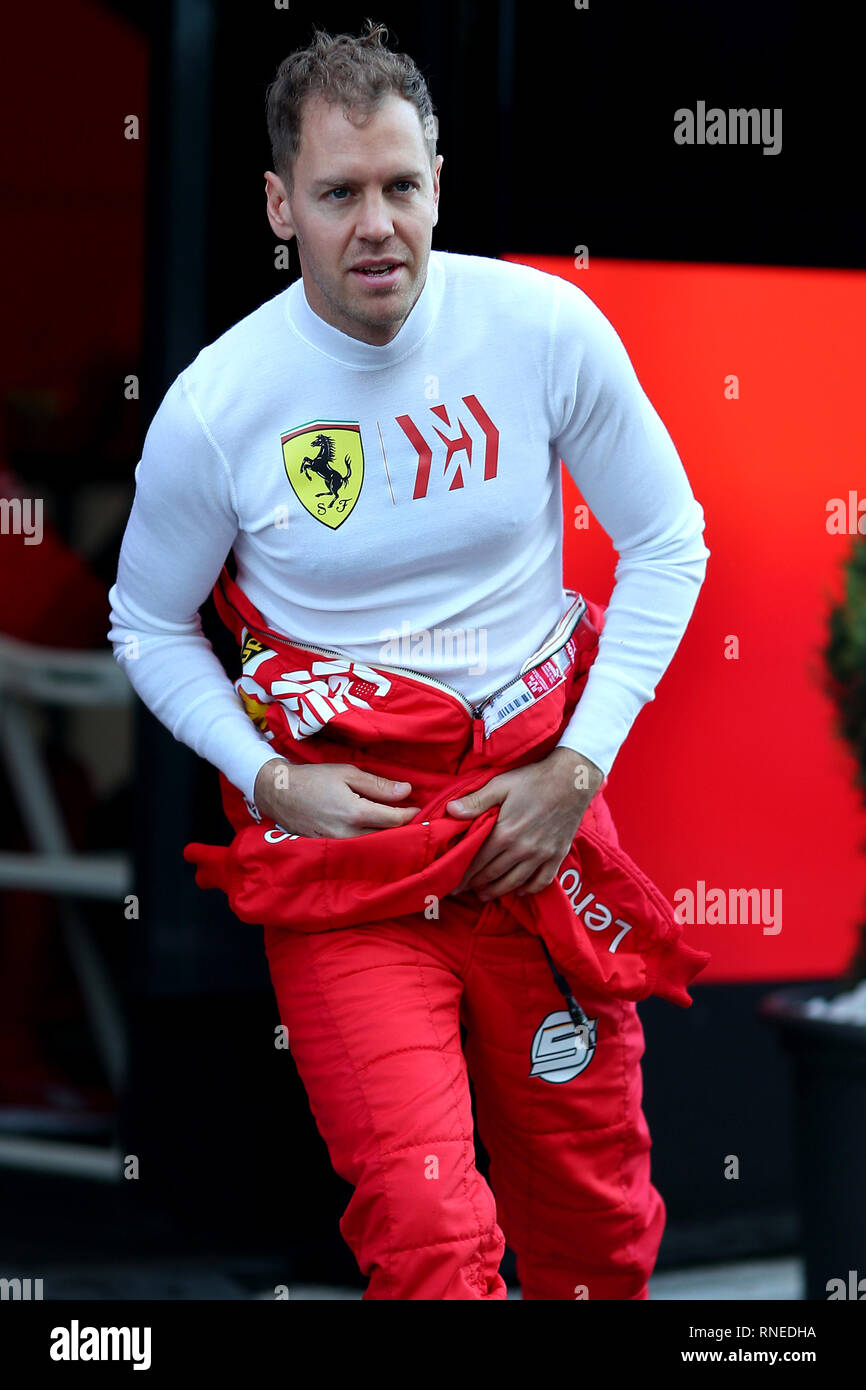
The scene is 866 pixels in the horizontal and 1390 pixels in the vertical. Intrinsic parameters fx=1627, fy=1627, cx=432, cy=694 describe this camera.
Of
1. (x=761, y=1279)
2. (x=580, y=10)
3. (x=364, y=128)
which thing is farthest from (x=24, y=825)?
(x=364, y=128)

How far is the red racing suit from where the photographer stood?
2.06m

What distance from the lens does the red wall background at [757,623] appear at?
→ 3166 millimetres

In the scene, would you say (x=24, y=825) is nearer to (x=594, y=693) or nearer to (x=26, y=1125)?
(x=26, y=1125)

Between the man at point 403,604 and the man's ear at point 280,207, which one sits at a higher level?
the man's ear at point 280,207

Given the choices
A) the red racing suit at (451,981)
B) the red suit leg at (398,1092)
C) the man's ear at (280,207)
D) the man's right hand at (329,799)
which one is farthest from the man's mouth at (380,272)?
the red suit leg at (398,1092)

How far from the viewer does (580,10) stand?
10.0 feet

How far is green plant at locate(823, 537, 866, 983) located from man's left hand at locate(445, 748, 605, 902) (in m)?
1.07

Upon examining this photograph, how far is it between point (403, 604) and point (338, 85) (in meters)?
0.66

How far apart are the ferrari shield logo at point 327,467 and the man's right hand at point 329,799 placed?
34cm

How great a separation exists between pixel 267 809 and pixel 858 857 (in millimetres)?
1588

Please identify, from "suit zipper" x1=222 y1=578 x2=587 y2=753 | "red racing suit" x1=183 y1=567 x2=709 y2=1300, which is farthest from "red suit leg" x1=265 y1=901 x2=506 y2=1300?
"suit zipper" x1=222 y1=578 x2=587 y2=753

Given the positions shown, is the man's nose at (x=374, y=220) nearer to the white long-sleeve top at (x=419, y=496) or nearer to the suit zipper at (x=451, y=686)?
the white long-sleeve top at (x=419, y=496)

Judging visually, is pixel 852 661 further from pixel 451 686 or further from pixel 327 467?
pixel 327 467

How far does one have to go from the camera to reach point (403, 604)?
218 cm
